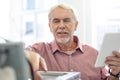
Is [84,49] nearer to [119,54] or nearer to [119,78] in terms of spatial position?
[119,78]

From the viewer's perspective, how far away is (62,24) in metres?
1.94

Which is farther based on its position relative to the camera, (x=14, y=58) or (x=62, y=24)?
(x=62, y=24)

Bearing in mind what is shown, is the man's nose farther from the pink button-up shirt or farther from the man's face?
the pink button-up shirt

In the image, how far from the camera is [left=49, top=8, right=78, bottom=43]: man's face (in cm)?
191

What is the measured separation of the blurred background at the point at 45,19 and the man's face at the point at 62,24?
2.58 ft

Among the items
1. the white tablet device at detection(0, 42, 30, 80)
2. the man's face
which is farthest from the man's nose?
the white tablet device at detection(0, 42, 30, 80)

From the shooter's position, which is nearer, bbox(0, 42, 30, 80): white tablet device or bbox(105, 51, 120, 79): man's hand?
bbox(0, 42, 30, 80): white tablet device

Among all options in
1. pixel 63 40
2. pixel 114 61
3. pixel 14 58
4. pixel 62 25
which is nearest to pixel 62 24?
pixel 62 25

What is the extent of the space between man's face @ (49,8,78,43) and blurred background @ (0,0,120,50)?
0.79 metres

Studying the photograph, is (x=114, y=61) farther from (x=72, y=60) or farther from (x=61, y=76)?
(x=61, y=76)

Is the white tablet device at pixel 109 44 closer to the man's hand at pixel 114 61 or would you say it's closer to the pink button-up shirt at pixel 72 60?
the man's hand at pixel 114 61

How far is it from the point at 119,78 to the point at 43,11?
1556mm

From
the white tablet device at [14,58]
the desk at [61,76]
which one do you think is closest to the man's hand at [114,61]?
the desk at [61,76]

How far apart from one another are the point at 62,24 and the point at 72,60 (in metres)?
0.31
